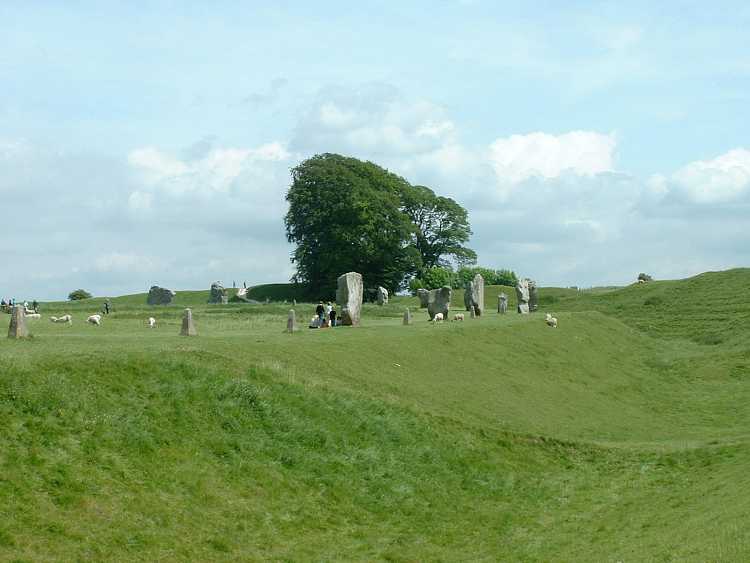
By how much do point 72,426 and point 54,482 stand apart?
2364mm

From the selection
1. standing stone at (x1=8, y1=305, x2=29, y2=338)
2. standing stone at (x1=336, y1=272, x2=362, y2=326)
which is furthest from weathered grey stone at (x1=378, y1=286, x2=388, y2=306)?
standing stone at (x1=8, y1=305, x2=29, y2=338)

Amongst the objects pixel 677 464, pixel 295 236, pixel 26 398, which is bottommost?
pixel 677 464

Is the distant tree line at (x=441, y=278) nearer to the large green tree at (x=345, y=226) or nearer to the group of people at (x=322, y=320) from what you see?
the large green tree at (x=345, y=226)

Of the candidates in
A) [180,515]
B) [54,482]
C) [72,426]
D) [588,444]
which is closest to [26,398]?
[72,426]

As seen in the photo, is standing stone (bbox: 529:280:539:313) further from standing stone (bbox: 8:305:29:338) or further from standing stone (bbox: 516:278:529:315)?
standing stone (bbox: 8:305:29:338)

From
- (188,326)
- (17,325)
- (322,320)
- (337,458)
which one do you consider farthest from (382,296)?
(337,458)

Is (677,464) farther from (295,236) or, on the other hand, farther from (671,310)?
(295,236)

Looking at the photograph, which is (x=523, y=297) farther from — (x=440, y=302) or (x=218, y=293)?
(x=218, y=293)

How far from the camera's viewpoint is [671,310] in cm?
8112

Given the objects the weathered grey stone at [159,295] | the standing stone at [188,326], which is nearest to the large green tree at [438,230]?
the weathered grey stone at [159,295]

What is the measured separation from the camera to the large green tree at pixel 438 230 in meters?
109

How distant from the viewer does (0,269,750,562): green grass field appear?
1977 cm

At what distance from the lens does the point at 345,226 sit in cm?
9450

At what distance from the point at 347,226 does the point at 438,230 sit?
59.8 ft
